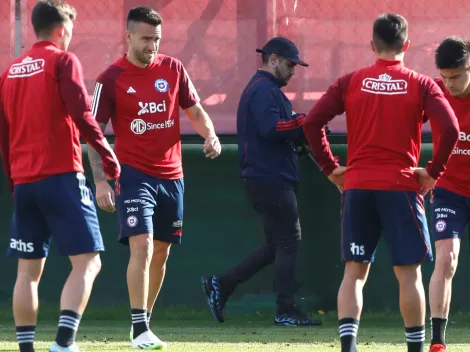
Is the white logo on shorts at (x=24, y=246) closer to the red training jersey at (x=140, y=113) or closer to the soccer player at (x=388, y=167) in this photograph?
the red training jersey at (x=140, y=113)

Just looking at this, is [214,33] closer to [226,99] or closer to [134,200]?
[226,99]

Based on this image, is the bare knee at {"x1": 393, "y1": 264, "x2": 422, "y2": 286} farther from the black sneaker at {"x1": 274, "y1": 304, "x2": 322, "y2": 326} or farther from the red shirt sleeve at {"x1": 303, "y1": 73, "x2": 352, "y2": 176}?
the black sneaker at {"x1": 274, "y1": 304, "x2": 322, "y2": 326}

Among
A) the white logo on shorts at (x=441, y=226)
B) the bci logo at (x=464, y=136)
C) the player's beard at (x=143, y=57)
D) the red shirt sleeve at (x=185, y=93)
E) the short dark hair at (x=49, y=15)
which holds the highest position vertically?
the short dark hair at (x=49, y=15)

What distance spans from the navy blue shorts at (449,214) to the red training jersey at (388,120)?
96 centimetres

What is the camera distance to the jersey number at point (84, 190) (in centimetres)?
646

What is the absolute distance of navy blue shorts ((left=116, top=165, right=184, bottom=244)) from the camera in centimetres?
769

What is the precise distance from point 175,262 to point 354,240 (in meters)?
4.23

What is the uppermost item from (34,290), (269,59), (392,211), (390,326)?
(269,59)

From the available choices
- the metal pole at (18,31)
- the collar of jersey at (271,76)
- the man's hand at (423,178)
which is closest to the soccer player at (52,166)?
the man's hand at (423,178)

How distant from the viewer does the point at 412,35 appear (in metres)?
10.5

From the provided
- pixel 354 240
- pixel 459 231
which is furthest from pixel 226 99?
pixel 354 240

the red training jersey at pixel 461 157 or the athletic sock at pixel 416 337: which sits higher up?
the red training jersey at pixel 461 157

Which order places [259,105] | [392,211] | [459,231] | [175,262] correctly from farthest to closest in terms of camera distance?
[175,262]
[259,105]
[459,231]
[392,211]

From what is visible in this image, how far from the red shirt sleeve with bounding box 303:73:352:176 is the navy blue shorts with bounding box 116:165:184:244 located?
4.81ft
